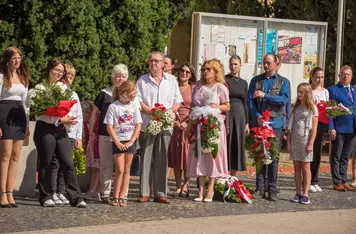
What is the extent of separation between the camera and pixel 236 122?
47.6 feet

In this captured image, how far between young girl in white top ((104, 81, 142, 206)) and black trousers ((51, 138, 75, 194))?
59cm

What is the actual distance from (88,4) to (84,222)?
5706mm

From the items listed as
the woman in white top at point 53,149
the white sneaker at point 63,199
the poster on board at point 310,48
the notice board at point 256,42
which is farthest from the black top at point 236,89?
the poster on board at point 310,48

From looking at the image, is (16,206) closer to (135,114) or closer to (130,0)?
(135,114)

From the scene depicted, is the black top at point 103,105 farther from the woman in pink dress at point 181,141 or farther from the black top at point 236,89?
the black top at point 236,89

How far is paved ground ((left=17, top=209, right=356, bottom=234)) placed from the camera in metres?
11.0

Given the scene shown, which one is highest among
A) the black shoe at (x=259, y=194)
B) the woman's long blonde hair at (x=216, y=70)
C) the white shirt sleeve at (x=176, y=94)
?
the woman's long blonde hair at (x=216, y=70)

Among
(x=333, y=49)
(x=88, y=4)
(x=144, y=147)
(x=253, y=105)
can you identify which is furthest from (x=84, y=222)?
(x=333, y=49)

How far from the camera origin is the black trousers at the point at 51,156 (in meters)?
12.5

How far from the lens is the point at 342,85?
1617 centimetres

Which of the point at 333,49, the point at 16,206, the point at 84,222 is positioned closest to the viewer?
the point at 84,222

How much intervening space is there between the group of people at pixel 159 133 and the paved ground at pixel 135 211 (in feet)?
0.74

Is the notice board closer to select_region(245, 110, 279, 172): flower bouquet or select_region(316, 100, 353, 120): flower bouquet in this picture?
select_region(316, 100, 353, 120): flower bouquet

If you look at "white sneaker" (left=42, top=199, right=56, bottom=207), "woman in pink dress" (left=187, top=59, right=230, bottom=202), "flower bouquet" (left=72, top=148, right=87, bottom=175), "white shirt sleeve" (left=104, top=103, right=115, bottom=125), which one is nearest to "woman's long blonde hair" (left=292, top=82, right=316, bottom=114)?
"woman in pink dress" (left=187, top=59, right=230, bottom=202)
